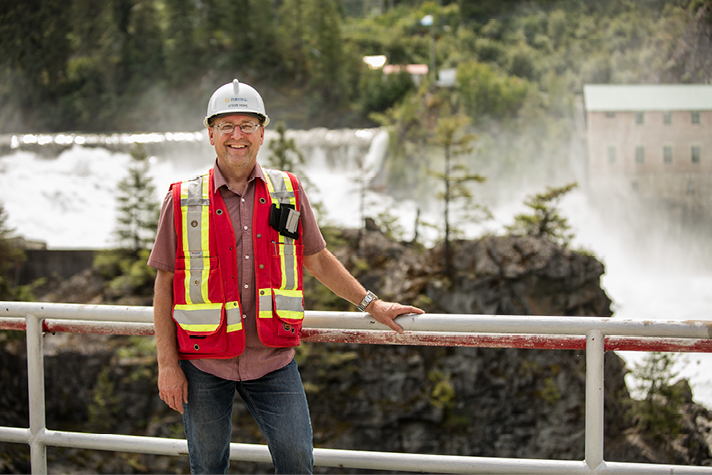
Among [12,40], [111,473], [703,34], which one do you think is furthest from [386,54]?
[111,473]

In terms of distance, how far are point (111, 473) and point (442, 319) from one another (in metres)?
13.2

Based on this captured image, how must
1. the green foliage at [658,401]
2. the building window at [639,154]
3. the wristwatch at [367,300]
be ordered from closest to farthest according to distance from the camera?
the wristwatch at [367,300] → the green foliage at [658,401] → the building window at [639,154]

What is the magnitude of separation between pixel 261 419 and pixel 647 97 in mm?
18007

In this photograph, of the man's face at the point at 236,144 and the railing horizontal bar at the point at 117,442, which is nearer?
the man's face at the point at 236,144

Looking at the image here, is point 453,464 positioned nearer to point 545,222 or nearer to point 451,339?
point 451,339

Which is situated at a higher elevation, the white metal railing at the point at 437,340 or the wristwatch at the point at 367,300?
the wristwatch at the point at 367,300

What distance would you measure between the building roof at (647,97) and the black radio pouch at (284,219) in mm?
16695

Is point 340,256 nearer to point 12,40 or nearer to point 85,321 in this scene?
point 85,321

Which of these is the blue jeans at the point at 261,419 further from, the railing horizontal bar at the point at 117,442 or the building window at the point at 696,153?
the building window at the point at 696,153

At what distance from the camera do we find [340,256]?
16000 mm

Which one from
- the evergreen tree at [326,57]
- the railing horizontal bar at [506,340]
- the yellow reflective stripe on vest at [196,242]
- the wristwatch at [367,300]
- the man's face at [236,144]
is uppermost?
the evergreen tree at [326,57]

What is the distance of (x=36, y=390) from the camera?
1981mm

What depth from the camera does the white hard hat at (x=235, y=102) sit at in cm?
172

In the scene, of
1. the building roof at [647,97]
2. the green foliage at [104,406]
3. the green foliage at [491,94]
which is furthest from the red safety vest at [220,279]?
the green foliage at [491,94]
